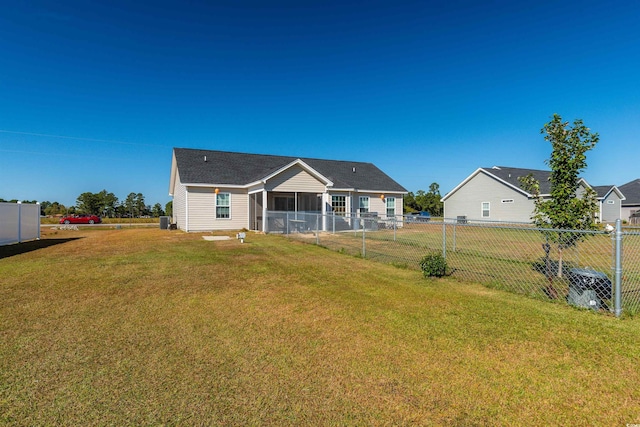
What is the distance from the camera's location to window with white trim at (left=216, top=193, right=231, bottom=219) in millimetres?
20297

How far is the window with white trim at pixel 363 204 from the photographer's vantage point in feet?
79.1

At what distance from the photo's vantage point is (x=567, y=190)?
21.4 ft

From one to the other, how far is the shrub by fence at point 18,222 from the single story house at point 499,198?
33839mm

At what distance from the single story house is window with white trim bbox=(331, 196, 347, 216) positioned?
1671cm

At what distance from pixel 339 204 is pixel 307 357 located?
62.2ft

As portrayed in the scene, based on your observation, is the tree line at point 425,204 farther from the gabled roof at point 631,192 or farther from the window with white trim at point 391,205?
the window with white trim at point 391,205

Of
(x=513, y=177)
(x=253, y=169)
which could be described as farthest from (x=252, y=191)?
(x=513, y=177)

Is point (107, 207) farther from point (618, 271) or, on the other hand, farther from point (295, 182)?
point (618, 271)

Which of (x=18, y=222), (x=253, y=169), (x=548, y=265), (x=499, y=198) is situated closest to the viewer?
(x=548, y=265)

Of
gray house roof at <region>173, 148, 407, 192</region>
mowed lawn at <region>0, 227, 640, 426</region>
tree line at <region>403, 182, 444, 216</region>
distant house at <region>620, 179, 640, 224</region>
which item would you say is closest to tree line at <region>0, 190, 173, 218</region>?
gray house roof at <region>173, 148, 407, 192</region>

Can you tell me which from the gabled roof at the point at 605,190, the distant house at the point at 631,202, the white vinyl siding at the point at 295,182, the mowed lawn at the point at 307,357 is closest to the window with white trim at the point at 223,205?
the white vinyl siding at the point at 295,182

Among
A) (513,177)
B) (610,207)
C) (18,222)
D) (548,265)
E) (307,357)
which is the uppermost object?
(513,177)

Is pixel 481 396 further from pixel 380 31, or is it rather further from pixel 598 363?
pixel 380 31

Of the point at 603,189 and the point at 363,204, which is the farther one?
the point at 603,189
